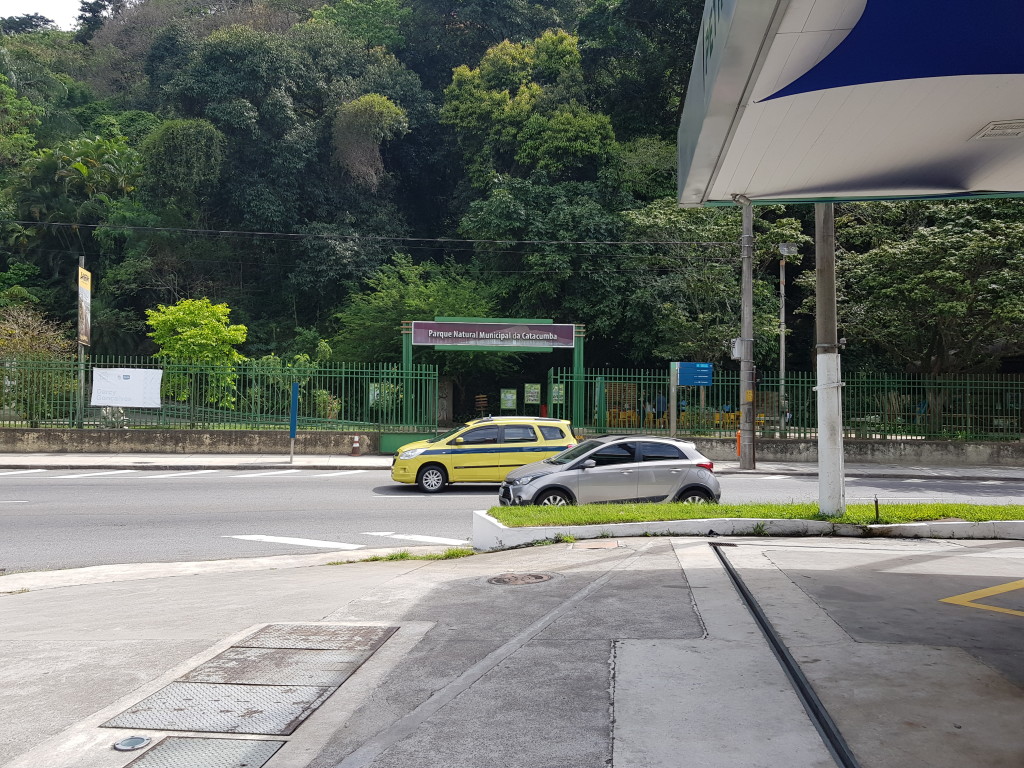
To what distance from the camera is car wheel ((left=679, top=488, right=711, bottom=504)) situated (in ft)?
44.8

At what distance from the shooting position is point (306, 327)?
47438mm

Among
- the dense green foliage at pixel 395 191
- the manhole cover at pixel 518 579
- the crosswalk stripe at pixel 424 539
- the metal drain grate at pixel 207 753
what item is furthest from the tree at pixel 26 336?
the metal drain grate at pixel 207 753

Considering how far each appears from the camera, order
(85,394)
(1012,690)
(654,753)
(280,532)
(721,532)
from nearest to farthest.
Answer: (654,753) < (1012,690) < (721,532) < (280,532) < (85,394)

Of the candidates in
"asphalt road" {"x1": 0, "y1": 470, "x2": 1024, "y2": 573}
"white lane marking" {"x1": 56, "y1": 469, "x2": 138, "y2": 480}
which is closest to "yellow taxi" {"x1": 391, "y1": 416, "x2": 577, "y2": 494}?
"asphalt road" {"x1": 0, "y1": 470, "x2": 1024, "y2": 573}

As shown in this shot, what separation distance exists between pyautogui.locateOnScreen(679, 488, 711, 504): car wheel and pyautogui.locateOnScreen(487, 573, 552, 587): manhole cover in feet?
18.2

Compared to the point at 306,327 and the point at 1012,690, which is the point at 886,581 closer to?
the point at 1012,690

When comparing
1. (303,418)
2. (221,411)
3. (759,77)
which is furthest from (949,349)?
(759,77)

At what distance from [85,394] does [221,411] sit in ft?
13.7

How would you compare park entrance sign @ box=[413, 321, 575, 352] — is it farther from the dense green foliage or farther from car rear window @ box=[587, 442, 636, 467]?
car rear window @ box=[587, 442, 636, 467]

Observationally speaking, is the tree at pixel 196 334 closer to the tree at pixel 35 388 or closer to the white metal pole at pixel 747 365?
the tree at pixel 35 388

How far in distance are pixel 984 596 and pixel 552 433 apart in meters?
10.5

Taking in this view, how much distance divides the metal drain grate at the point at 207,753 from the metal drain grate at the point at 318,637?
165 centimetres

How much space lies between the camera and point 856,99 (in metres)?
6.33

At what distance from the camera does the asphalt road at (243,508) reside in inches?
461
